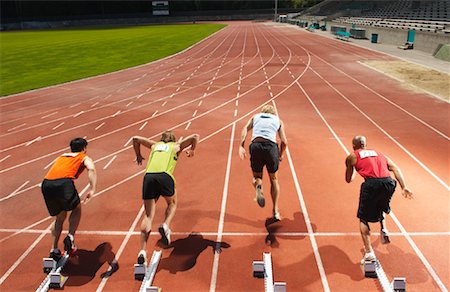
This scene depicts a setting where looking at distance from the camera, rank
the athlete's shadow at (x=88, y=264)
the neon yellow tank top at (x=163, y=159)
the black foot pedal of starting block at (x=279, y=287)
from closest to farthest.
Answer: the black foot pedal of starting block at (x=279, y=287)
the neon yellow tank top at (x=163, y=159)
the athlete's shadow at (x=88, y=264)

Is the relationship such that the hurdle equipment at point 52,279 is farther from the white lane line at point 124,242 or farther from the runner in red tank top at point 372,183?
the runner in red tank top at point 372,183

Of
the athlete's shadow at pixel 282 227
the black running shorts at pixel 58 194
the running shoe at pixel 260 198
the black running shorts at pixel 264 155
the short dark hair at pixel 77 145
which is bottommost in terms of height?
the athlete's shadow at pixel 282 227

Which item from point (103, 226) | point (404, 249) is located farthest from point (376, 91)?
point (103, 226)

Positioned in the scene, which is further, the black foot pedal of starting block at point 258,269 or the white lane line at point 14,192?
the white lane line at point 14,192

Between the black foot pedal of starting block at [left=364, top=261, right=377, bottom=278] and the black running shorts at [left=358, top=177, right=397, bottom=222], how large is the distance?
26.8 inches

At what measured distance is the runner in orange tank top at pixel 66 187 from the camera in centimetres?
525

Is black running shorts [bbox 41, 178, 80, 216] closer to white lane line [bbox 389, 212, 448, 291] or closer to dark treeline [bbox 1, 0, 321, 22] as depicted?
white lane line [bbox 389, 212, 448, 291]

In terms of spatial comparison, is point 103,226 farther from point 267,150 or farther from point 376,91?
point 376,91

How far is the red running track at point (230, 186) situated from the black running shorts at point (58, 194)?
1104 mm

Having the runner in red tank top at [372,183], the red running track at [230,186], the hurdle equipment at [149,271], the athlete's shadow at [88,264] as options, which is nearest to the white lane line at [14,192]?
the red running track at [230,186]

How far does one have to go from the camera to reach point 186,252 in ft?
19.7

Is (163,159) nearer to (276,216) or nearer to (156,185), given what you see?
(156,185)

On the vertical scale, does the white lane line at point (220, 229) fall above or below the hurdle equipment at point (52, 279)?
below

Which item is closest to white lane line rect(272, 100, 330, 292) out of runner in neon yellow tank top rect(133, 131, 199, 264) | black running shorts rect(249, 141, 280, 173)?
black running shorts rect(249, 141, 280, 173)
